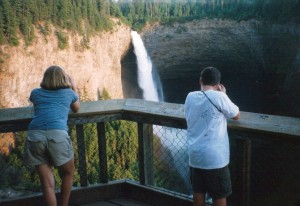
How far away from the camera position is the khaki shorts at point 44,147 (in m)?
2.81

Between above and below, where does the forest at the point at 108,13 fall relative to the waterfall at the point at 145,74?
above

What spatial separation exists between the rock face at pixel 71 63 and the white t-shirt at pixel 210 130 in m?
23.1

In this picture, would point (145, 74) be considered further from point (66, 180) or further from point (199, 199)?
point (199, 199)

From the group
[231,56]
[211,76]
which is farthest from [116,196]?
[231,56]

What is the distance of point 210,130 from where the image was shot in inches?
101

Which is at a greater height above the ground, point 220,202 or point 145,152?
point 145,152

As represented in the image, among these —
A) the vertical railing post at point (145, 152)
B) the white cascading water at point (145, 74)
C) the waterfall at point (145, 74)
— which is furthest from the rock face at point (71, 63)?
the vertical railing post at point (145, 152)

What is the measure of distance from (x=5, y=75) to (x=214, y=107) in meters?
23.8

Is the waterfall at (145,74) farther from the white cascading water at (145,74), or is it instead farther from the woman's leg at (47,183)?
the woman's leg at (47,183)

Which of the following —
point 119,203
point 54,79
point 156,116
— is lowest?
point 119,203

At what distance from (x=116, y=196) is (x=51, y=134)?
112cm

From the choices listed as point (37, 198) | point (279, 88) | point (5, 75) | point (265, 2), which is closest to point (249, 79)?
point (279, 88)

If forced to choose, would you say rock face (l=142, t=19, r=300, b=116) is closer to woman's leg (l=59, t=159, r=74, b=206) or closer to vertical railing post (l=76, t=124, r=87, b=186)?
vertical railing post (l=76, t=124, r=87, b=186)

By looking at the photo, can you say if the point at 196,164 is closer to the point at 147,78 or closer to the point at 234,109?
the point at 234,109
